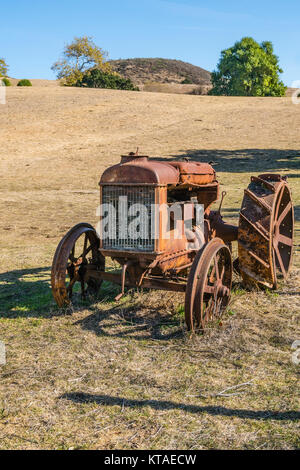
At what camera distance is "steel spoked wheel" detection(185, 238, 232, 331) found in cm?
456

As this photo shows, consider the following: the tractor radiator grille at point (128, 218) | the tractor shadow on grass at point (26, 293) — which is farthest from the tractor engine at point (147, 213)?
the tractor shadow on grass at point (26, 293)

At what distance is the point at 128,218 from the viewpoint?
195 inches

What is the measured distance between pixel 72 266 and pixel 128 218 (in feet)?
3.63

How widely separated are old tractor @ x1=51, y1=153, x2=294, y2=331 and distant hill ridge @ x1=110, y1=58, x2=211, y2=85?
9059 cm

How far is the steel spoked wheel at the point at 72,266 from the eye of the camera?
524 centimetres

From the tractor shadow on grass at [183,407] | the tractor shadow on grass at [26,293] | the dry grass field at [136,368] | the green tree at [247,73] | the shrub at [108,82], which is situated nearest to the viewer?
the dry grass field at [136,368]

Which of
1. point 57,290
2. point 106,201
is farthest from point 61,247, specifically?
point 106,201

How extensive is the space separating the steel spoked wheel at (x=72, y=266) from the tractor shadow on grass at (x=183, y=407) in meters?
1.74

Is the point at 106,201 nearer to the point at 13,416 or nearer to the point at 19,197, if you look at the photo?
the point at 13,416

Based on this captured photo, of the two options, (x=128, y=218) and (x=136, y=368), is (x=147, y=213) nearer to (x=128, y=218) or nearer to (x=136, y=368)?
(x=128, y=218)

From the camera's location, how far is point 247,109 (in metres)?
32.5

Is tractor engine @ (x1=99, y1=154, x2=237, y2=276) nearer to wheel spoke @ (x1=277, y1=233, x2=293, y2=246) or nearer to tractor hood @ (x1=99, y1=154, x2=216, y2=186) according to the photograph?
tractor hood @ (x1=99, y1=154, x2=216, y2=186)

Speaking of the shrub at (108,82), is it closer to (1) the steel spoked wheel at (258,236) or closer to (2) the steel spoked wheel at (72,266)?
(2) the steel spoked wheel at (72,266)

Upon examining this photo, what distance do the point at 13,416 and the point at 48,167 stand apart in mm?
17624
